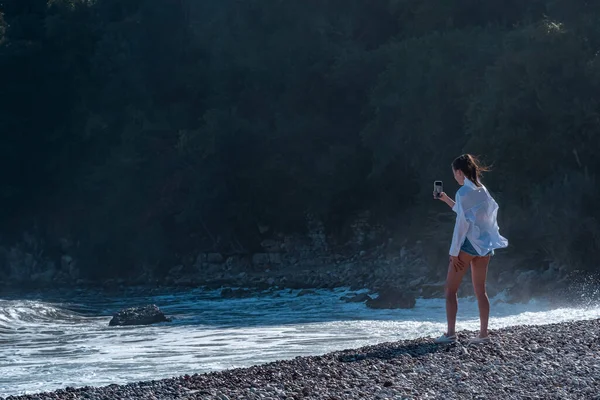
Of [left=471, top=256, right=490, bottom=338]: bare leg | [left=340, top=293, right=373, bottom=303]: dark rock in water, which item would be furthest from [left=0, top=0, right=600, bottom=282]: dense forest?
[left=471, top=256, right=490, bottom=338]: bare leg

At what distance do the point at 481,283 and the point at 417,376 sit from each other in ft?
5.00

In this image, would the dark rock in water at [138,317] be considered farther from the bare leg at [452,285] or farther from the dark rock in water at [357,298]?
the bare leg at [452,285]

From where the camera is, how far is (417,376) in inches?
301

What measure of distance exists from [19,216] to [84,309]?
18990mm

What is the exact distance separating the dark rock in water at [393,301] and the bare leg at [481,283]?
1140 cm

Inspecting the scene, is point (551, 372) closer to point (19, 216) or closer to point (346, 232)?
point (346, 232)

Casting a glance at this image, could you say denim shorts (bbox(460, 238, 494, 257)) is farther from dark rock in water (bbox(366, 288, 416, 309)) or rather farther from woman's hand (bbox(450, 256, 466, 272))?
dark rock in water (bbox(366, 288, 416, 309))

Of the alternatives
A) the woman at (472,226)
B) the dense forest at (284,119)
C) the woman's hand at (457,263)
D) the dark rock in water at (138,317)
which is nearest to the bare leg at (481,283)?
the woman at (472,226)

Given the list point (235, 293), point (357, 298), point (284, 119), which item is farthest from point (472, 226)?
point (284, 119)

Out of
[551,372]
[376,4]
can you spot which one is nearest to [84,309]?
[376,4]

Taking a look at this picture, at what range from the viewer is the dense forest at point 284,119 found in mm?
24594

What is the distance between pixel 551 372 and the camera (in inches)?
306

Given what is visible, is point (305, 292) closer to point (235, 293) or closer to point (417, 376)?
point (235, 293)

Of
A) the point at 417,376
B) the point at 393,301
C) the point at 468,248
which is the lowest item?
the point at 393,301
